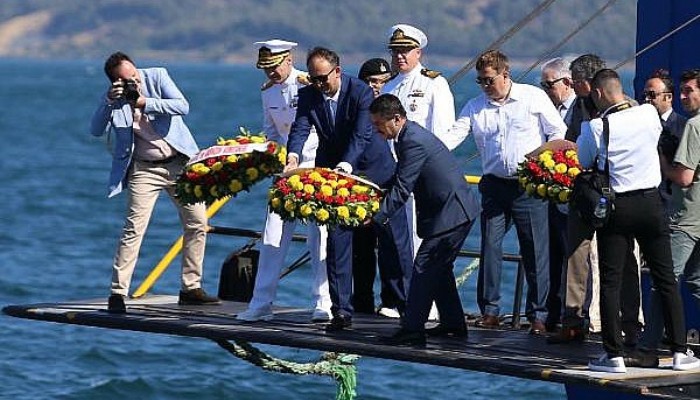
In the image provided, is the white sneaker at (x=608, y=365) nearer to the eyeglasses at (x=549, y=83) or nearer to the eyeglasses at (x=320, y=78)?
the eyeglasses at (x=549, y=83)

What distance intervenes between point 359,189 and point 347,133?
0.65m

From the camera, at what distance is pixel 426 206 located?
12102mm

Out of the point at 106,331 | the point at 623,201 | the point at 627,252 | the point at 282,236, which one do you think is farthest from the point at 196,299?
the point at 106,331

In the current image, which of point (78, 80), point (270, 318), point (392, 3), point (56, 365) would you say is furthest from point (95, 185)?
point (392, 3)

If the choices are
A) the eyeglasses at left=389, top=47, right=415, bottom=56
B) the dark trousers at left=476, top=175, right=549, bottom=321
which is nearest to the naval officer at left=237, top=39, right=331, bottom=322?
the eyeglasses at left=389, top=47, right=415, bottom=56

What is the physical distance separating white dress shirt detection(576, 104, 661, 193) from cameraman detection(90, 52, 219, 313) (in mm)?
3339

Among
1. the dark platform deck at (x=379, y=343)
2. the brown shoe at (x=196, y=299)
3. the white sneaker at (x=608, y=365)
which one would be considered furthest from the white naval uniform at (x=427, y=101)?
the white sneaker at (x=608, y=365)

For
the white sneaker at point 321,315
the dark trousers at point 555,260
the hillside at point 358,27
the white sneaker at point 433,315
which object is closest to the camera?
the dark trousers at point 555,260

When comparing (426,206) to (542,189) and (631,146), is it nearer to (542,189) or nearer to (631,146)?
(542,189)

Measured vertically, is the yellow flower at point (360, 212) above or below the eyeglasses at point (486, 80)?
below

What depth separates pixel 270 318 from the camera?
44.2ft

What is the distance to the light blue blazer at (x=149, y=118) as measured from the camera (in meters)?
13.4

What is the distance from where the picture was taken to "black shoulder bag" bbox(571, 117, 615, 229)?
11.1 m

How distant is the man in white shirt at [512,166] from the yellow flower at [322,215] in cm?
109
